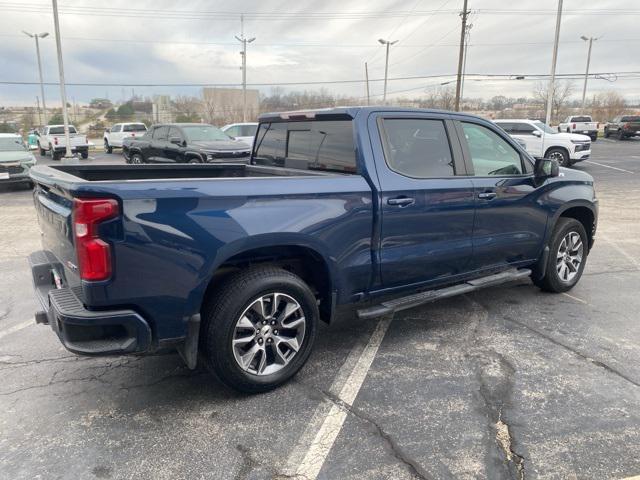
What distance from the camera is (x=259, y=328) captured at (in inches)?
130

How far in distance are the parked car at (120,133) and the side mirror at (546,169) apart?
28.4m

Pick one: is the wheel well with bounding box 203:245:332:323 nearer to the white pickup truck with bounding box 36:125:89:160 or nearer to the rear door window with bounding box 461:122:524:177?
the rear door window with bounding box 461:122:524:177

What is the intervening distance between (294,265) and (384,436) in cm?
136

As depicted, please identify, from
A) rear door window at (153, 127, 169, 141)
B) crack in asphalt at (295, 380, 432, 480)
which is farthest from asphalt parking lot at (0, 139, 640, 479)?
rear door window at (153, 127, 169, 141)

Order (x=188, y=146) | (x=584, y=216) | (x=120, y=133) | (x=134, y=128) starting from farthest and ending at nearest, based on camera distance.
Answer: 1. (x=120, y=133)
2. (x=134, y=128)
3. (x=188, y=146)
4. (x=584, y=216)

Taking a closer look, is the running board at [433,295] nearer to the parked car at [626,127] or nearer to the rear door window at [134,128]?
the rear door window at [134,128]

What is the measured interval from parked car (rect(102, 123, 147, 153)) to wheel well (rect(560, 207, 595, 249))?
28183 millimetres

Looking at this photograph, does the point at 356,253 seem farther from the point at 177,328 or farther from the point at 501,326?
the point at 501,326

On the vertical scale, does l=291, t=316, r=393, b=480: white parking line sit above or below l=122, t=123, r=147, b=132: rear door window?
below

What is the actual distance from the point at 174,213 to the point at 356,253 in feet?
4.53

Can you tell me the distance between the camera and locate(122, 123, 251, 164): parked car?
47.1ft

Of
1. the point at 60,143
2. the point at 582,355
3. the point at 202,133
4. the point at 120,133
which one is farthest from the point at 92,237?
the point at 120,133

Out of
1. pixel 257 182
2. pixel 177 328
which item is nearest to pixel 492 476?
pixel 177 328

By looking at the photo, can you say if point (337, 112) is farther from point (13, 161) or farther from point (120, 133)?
point (120, 133)
